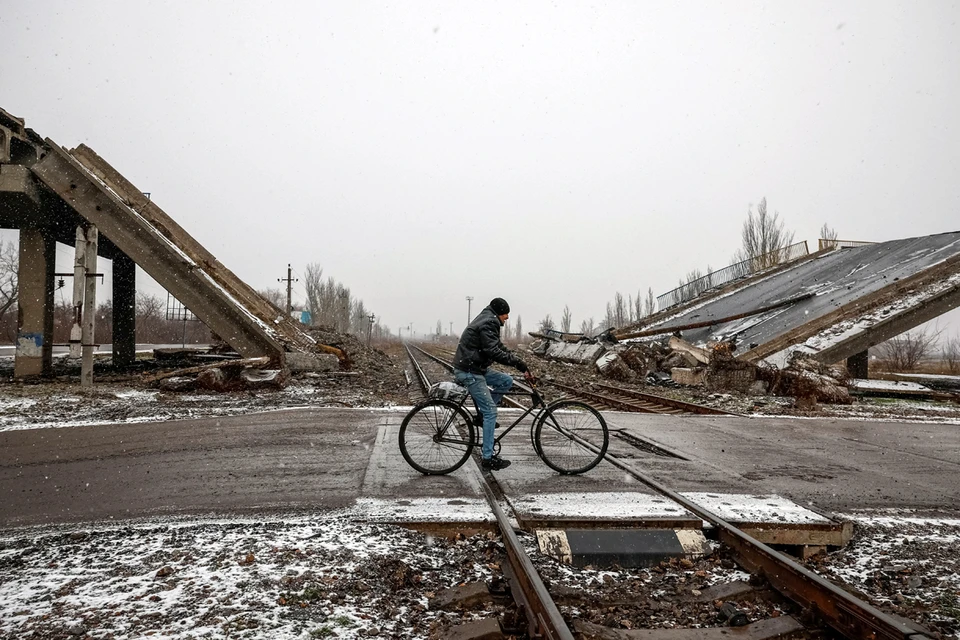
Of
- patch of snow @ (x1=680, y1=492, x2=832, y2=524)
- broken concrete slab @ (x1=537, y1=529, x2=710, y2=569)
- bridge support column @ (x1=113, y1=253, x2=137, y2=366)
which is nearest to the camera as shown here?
broken concrete slab @ (x1=537, y1=529, x2=710, y2=569)

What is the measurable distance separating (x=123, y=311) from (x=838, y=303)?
1041 inches

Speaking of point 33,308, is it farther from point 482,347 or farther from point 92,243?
point 482,347

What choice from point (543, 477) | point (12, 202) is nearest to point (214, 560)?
point (543, 477)

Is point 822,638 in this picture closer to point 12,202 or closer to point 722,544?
point 722,544

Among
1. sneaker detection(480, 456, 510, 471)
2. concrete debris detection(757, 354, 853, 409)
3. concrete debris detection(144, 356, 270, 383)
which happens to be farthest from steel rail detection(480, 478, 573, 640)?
concrete debris detection(757, 354, 853, 409)

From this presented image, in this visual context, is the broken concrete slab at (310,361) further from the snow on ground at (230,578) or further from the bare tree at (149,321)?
the bare tree at (149,321)

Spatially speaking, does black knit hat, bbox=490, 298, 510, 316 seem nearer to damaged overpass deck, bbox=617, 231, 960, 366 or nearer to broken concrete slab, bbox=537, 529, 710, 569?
broken concrete slab, bbox=537, 529, 710, 569

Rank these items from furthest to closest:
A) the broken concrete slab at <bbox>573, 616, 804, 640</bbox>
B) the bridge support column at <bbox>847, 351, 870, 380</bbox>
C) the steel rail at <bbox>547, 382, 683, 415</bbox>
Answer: the bridge support column at <bbox>847, 351, 870, 380</bbox>
the steel rail at <bbox>547, 382, 683, 415</bbox>
the broken concrete slab at <bbox>573, 616, 804, 640</bbox>

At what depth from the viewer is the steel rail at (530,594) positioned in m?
2.90

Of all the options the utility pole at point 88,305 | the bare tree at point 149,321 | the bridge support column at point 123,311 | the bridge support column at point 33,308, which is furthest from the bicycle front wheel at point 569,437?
the bare tree at point 149,321

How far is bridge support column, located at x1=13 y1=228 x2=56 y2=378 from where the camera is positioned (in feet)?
56.2

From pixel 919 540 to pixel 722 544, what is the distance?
1704 mm

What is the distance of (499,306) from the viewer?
20.0 feet

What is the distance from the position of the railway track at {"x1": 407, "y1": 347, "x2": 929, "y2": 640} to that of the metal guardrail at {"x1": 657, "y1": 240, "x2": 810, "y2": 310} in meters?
30.5
